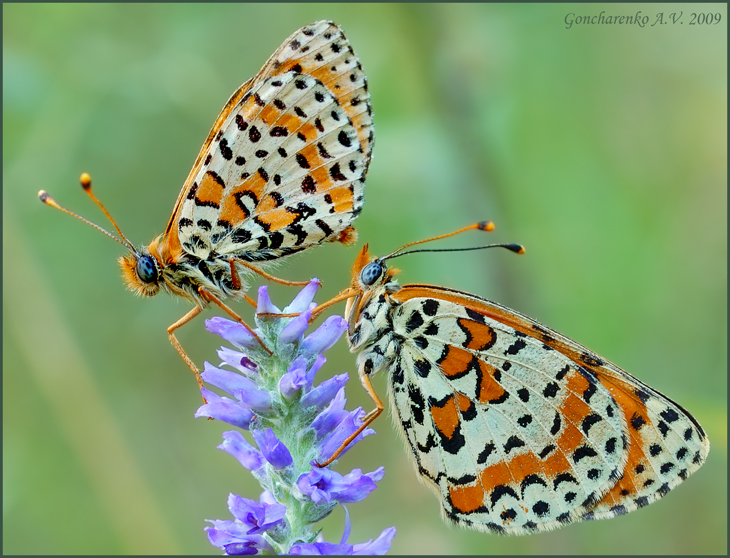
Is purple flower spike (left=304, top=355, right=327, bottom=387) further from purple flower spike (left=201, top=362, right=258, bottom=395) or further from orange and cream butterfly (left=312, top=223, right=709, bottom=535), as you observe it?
orange and cream butterfly (left=312, top=223, right=709, bottom=535)

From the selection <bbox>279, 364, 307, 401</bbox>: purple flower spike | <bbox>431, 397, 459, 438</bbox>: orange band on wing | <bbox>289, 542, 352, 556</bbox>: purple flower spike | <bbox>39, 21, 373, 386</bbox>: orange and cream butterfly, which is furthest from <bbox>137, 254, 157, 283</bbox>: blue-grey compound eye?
<bbox>289, 542, 352, 556</bbox>: purple flower spike

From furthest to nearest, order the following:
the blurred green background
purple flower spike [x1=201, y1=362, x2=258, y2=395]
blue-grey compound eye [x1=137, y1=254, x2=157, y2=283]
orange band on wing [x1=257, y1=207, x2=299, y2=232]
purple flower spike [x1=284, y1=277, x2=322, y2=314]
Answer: the blurred green background
orange band on wing [x1=257, y1=207, x2=299, y2=232]
blue-grey compound eye [x1=137, y1=254, x2=157, y2=283]
purple flower spike [x1=284, y1=277, x2=322, y2=314]
purple flower spike [x1=201, y1=362, x2=258, y2=395]

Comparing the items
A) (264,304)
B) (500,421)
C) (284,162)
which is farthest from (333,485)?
(284,162)

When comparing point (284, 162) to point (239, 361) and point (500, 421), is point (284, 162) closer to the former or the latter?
point (239, 361)

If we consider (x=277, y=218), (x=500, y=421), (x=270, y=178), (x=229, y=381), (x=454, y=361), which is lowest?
(x=500, y=421)

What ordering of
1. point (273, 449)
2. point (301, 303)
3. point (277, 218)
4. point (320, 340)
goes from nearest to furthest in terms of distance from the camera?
point (273, 449)
point (320, 340)
point (301, 303)
point (277, 218)

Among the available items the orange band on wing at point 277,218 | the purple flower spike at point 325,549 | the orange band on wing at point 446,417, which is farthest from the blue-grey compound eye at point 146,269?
the purple flower spike at point 325,549

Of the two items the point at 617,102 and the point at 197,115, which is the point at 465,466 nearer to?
the point at 197,115
